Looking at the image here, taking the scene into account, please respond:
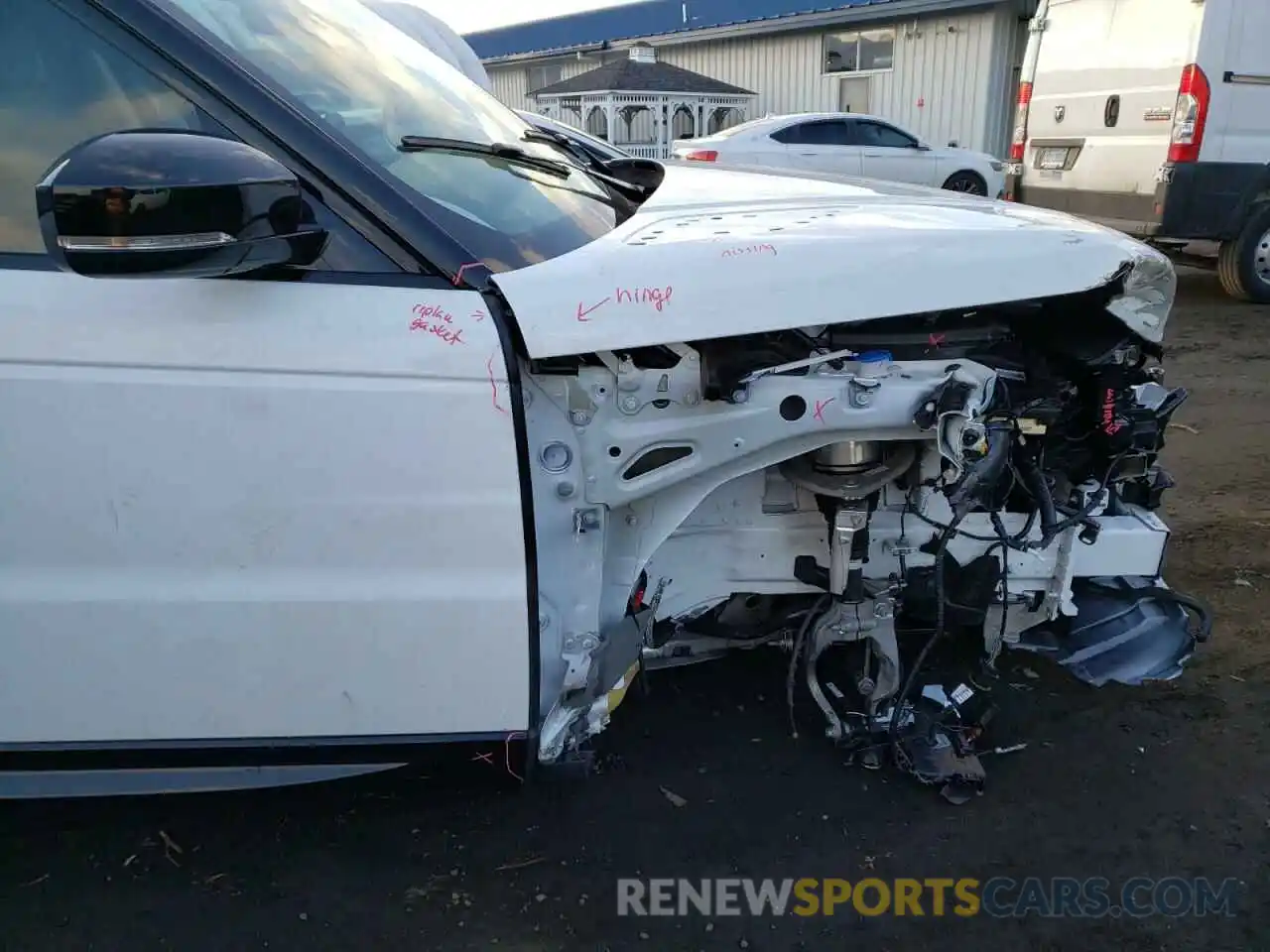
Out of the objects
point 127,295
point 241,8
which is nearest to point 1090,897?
point 127,295

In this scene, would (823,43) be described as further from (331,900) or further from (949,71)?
(331,900)

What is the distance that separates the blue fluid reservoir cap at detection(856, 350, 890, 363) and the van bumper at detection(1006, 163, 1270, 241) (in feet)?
22.9

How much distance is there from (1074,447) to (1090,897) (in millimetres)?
1051

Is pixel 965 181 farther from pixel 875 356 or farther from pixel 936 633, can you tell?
pixel 875 356

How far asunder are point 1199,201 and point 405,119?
25.1 feet

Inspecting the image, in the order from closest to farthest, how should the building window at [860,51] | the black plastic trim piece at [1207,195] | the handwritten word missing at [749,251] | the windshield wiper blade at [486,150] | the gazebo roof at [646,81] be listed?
the handwritten word missing at [749,251]
the windshield wiper blade at [486,150]
the black plastic trim piece at [1207,195]
the building window at [860,51]
the gazebo roof at [646,81]

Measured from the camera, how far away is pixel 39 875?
7.48 ft

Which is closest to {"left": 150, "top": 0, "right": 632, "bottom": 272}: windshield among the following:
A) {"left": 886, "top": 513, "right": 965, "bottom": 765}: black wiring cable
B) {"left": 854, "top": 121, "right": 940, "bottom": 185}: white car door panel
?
{"left": 886, "top": 513, "right": 965, "bottom": 765}: black wiring cable

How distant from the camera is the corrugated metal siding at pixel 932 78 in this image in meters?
17.0

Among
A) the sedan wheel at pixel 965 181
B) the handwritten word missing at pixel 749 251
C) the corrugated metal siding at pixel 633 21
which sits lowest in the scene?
the sedan wheel at pixel 965 181

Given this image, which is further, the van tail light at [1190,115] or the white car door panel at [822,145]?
the white car door panel at [822,145]

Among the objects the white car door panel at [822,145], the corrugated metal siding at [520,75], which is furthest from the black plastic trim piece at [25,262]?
the corrugated metal siding at [520,75]

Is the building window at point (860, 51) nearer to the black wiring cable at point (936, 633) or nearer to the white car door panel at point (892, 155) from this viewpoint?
the white car door panel at point (892, 155)

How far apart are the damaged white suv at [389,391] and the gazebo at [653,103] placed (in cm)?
1875
